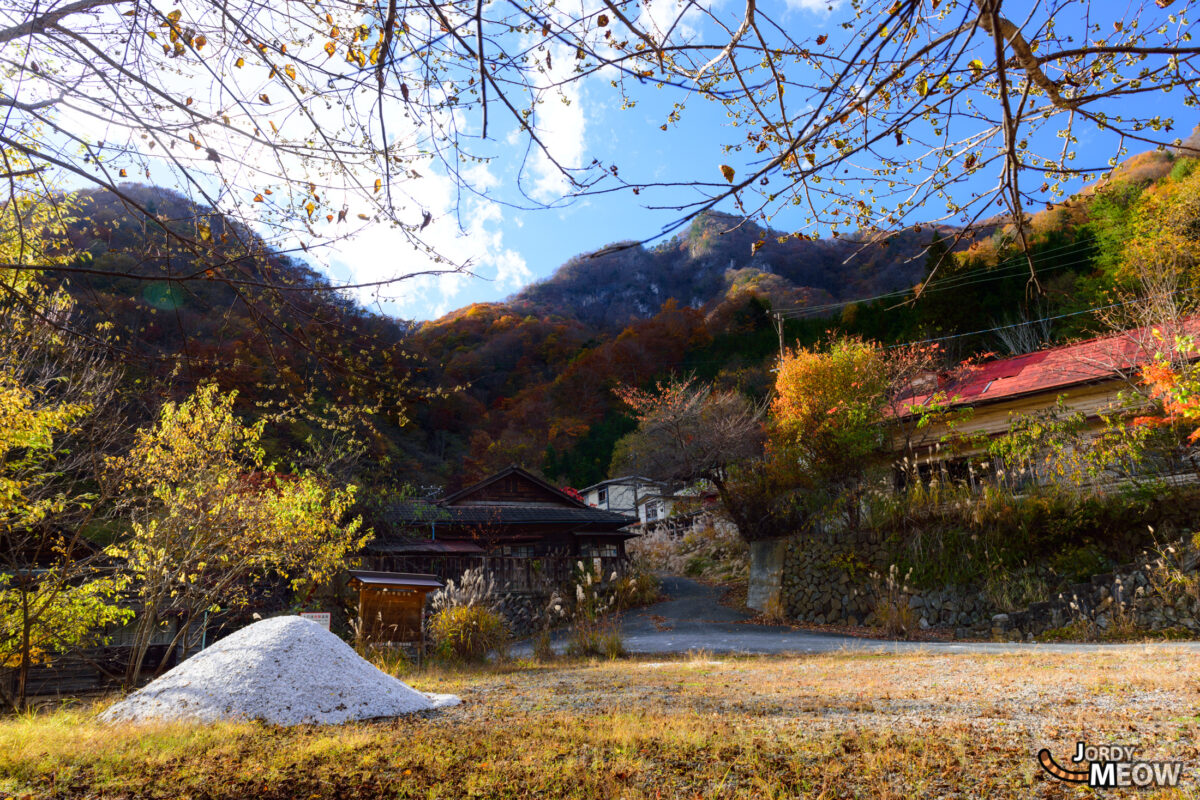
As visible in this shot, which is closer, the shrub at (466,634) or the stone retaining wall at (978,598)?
the shrub at (466,634)

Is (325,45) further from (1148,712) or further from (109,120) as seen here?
(1148,712)

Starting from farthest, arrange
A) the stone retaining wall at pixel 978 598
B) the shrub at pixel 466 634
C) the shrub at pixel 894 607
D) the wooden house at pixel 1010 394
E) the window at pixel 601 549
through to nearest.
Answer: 1. the window at pixel 601 549
2. the wooden house at pixel 1010 394
3. the shrub at pixel 894 607
4. the stone retaining wall at pixel 978 598
5. the shrub at pixel 466 634

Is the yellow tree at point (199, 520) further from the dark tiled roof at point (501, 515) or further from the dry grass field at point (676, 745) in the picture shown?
the dark tiled roof at point (501, 515)

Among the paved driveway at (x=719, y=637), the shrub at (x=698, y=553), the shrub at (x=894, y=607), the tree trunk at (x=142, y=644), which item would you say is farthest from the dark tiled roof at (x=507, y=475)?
the tree trunk at (x=142, y=644)

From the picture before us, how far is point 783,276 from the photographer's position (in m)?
50.1

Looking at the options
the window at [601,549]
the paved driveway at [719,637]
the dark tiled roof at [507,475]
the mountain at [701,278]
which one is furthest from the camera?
the mountain at [701,278]

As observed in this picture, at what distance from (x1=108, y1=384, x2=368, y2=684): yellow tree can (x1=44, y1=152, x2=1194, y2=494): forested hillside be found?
3.03ft

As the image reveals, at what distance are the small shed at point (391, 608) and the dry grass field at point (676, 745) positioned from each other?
14.0 ft

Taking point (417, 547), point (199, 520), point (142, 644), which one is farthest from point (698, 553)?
point (142, 644)

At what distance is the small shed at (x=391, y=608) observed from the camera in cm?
1031

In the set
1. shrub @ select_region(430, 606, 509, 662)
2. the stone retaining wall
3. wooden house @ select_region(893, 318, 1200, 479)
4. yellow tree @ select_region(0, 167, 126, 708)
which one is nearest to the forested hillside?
yellow tree @ select_region(0, 167, 126, 708)

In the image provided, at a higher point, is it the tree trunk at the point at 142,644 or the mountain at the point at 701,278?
the mountain at the point at 701,278

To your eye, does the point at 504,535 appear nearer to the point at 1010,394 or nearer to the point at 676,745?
the point at 1010,394

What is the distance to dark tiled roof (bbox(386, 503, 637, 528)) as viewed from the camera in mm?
20922
